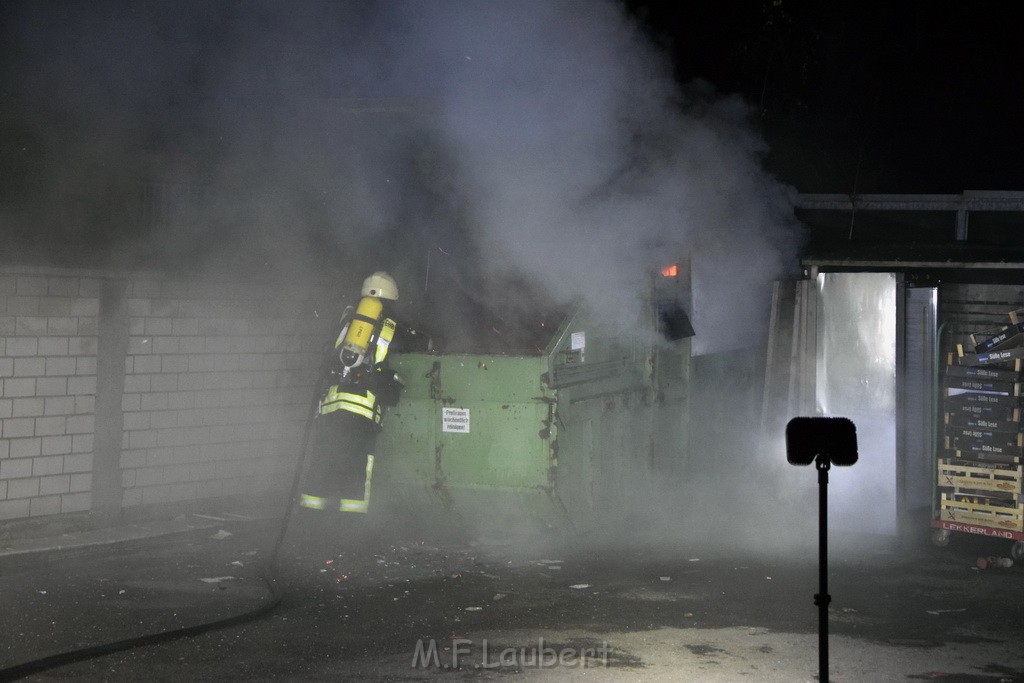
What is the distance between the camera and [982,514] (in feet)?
24.5

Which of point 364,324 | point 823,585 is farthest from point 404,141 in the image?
point 823,585

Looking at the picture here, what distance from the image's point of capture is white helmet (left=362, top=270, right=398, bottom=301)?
791 cm

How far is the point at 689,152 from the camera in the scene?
8.77 meters

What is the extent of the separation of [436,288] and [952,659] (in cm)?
451

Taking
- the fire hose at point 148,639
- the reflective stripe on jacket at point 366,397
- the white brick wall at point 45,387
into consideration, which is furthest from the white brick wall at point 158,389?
the fire hose at point 148,639

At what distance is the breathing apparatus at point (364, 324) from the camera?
7.83 metres

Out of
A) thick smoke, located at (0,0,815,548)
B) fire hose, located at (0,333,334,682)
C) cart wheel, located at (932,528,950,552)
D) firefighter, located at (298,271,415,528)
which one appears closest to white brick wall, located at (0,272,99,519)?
thick smoke, located at (0,0,815,548)

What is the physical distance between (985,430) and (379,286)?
177 inches

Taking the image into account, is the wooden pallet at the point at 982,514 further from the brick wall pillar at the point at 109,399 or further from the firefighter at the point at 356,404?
the brick wall pillar at the point at 109,399

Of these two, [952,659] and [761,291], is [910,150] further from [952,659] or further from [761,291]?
[952,659]

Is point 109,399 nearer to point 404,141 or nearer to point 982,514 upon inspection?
point 404,141

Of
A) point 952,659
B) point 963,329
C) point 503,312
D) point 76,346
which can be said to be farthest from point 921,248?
point 76,346

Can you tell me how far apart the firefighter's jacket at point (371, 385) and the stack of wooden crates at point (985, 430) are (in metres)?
4.06

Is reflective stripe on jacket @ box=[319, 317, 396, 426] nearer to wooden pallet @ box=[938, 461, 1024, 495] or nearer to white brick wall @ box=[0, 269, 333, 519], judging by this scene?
white brick wall @ box=[0, 269, 333, 519]
